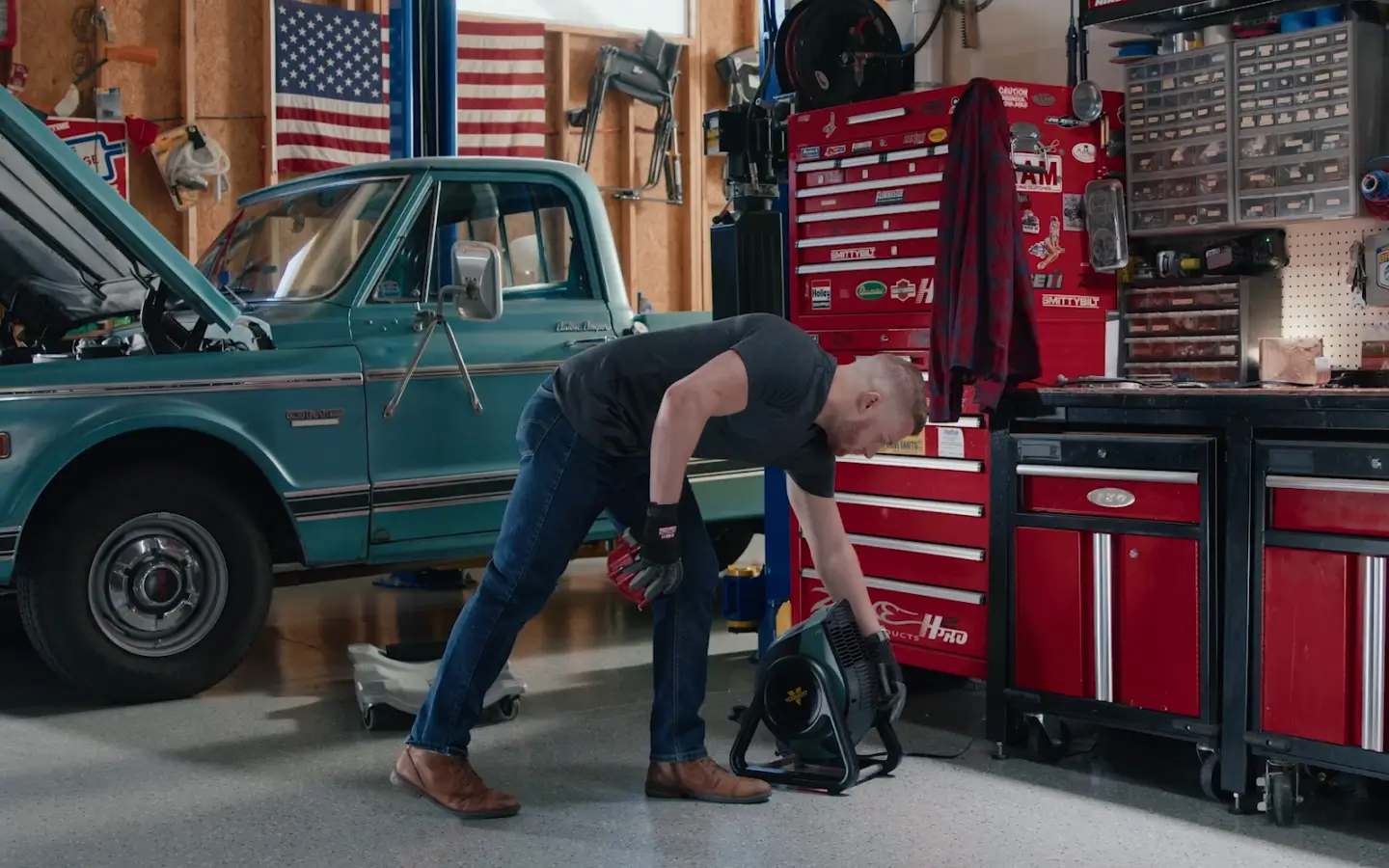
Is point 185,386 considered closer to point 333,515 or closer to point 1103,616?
point 333,515

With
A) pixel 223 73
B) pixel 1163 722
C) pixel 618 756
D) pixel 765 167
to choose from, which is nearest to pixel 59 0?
pixel 223 73

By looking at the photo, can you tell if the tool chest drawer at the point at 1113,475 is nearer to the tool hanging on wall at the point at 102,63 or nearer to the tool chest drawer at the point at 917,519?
the tool chest drawer at the point at 917,519

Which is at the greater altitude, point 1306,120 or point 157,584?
point 1306,120

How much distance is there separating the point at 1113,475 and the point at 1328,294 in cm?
93

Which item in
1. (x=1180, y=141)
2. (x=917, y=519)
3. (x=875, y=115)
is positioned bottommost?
(x=917, y=519)

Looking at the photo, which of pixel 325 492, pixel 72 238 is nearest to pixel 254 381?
pixel 325 492

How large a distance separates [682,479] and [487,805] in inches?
36.1

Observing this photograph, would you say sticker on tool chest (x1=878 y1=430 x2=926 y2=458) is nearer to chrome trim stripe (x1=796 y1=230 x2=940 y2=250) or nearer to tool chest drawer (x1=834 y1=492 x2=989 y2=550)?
tool chest drawer (x1=834 y1=492 x2=989 y2=550)

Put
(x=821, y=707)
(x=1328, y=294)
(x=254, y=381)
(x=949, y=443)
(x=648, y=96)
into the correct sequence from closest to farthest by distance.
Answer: (x=821, y=707) < (x=1328, y=294) < (x=949, y=443) < (x=254, y=381) < (x=648, y=96)

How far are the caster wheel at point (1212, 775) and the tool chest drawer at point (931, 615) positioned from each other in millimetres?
711

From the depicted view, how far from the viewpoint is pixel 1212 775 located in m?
3.52

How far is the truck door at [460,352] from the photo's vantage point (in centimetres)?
501

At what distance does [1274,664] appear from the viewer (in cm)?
336

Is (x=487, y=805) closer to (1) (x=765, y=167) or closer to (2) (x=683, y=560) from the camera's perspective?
(2) (x=683, y=560)
